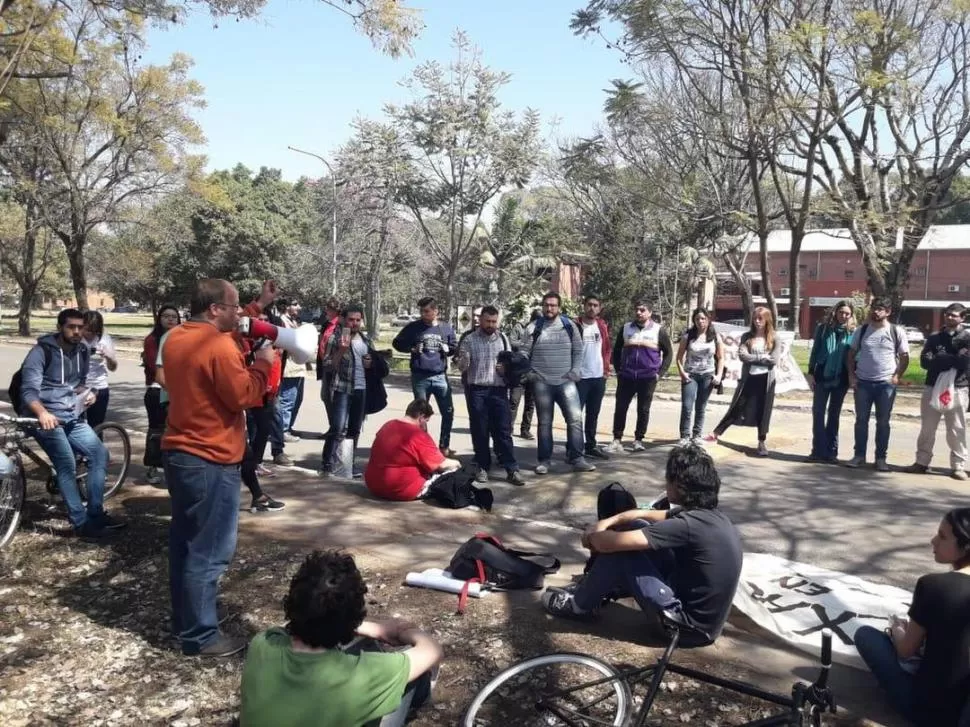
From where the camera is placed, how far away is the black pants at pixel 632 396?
9.81 m

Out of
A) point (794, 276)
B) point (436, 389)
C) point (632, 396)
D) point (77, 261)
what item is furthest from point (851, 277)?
point (436, 389)

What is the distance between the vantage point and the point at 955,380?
27.8 feet

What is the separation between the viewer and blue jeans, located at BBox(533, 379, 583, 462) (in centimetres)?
854

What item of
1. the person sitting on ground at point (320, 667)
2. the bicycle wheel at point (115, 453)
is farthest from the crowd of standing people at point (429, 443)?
the bicycle wheel at point (115, 453)

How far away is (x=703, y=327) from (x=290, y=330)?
22.0 feet

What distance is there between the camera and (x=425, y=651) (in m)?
2.84

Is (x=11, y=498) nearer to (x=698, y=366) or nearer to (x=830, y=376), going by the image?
(x=698, y=366)

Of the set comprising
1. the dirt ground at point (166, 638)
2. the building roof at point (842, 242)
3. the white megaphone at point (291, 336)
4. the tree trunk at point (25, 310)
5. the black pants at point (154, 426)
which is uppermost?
the building roof at point (842, 242)

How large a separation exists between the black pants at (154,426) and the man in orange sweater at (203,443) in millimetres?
3197

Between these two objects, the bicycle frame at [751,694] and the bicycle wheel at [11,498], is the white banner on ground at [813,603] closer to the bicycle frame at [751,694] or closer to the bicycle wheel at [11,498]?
the bicycle frame at [751,694]

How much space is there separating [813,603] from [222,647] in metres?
3.22

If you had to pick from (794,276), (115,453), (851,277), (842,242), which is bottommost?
(115,453)

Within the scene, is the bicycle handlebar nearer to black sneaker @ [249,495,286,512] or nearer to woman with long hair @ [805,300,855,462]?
black sneaker @ [249,495,286,512]

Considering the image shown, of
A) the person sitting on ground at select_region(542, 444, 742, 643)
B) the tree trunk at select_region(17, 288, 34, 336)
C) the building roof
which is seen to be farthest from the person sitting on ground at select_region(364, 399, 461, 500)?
the building roof
